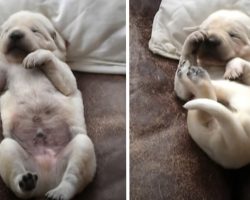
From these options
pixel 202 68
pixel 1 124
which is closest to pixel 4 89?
pixel 1 124

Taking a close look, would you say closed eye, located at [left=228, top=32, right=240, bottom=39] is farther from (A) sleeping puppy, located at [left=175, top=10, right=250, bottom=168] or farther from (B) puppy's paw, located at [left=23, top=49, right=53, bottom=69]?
(B) puppy's paw, located at [left=23, top=49, right=53, bottom=69]

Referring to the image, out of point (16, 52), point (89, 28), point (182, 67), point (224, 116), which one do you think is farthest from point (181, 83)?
point (16, 52)

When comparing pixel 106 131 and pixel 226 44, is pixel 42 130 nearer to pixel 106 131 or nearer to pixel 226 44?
pixel 106 131

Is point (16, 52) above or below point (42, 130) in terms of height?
above

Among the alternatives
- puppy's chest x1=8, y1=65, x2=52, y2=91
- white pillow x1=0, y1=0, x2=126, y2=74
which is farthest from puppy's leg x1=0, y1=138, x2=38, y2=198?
white pillow x1=0, y1=0, x2=126, y2=74

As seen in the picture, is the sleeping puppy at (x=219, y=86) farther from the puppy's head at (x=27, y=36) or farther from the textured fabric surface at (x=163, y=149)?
the puppy's head at (x=27, y=36)

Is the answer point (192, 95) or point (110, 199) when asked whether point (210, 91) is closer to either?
point (192, 95)

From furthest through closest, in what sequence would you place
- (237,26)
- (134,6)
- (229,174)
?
(134,6) → (237,26) → (229,174)
